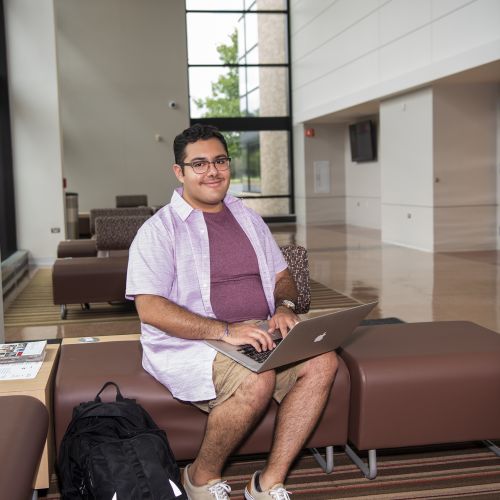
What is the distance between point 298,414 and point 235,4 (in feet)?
65.7

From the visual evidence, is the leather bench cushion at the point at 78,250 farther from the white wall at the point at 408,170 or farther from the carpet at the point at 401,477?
the carpet at the point at 401,477

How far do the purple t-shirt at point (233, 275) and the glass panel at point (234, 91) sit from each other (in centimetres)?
1800

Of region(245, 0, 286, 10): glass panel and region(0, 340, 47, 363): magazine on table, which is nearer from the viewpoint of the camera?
region(0, 340, 47, 363): magazine on table

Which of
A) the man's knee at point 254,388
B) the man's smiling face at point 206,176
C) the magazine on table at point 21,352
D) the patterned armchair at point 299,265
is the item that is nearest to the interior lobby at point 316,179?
the magazine on table at point 21,352

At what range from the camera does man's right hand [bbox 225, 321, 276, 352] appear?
279 cm

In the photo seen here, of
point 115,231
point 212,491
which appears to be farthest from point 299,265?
point 115,231

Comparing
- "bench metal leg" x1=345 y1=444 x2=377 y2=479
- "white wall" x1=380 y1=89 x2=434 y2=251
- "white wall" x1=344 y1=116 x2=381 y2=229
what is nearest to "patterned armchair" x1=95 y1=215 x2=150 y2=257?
"bench metal leg" x1=345 y1=444 x2=377 y2=479

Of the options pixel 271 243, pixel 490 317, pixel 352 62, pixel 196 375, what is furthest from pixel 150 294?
pixel 352 62

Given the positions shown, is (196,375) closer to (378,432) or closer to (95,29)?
(378,432)

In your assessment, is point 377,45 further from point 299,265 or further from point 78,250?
point 299,265

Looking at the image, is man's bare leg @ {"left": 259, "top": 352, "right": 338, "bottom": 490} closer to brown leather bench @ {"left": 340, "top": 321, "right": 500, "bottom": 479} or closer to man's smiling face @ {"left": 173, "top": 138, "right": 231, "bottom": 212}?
brown leather bench @ {"left": 340, "top": 321, "right": 500, "bottom": 479}

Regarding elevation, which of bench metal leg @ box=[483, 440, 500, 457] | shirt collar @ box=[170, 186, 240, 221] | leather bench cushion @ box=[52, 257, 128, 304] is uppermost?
shirt collar @ box=[170, 186, 240, 221]

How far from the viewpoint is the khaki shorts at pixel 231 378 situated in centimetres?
272

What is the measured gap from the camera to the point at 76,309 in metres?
7.88
